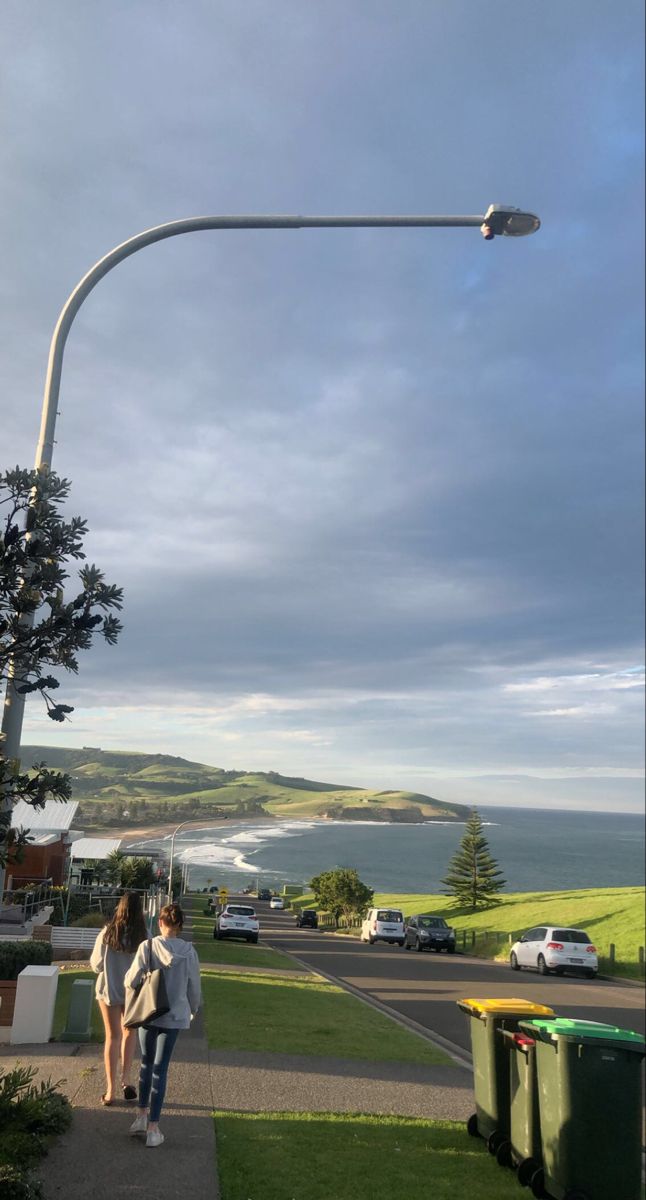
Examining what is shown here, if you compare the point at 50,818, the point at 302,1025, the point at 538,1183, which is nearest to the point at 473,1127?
the point at 538,1183

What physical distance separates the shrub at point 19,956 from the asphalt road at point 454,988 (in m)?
5.84

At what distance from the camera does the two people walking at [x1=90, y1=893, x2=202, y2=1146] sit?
576 cm

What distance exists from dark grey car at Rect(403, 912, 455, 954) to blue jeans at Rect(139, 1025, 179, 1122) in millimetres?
29283

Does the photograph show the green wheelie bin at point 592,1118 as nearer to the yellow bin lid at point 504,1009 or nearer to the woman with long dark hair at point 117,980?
the yellow bin lid at point 504,1009

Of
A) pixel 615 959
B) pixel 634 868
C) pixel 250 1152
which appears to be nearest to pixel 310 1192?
pixel 250 1152

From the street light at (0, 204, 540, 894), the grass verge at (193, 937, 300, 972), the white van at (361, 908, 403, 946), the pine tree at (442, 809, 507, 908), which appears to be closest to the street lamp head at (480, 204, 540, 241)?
the street light at (0, 204, 540, 894)

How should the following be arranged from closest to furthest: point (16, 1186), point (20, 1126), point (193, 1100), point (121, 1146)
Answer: point (16, 1186)
point (20, 1126)
point (121, 1146)
point (193, 1100)

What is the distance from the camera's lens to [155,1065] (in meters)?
5.72

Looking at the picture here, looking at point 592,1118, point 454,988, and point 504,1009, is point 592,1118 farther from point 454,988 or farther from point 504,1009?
point 454,988

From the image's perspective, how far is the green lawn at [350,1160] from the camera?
17.2 ft

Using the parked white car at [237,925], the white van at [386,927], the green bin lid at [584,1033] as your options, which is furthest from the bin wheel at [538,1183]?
the white van at [386,927]

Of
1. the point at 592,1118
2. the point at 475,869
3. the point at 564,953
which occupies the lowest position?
the point at 564,953

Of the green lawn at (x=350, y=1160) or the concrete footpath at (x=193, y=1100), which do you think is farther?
the green lawn at (x=350, y=1160)

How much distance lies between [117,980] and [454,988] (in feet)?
47.0
